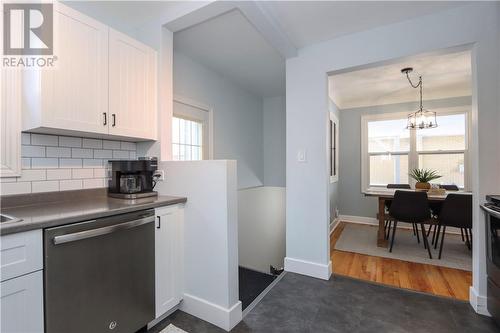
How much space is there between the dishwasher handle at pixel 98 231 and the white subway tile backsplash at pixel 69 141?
2.77 feet

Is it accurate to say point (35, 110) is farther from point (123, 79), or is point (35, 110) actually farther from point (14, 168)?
point (123, 79)

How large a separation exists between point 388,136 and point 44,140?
16.8 ft

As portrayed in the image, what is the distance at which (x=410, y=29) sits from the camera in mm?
2043

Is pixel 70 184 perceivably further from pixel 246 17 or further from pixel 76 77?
pixel 246 17

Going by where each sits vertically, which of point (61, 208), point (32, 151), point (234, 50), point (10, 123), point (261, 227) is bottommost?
point (261, 227)

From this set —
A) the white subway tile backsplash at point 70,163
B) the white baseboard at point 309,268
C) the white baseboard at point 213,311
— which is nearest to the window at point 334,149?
the white baseboard at point 309,268

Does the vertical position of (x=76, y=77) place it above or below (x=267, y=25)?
below

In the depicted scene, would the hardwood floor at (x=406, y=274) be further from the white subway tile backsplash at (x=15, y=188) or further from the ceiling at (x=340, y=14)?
the white subway tile backsplash at (x=15, y=188)

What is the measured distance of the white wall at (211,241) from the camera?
1.67 m

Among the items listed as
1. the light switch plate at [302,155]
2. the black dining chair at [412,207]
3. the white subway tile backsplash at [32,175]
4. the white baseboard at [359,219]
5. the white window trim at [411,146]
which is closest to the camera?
the white subway tile backsplash at [32,175]

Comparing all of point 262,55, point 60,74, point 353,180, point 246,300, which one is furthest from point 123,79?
point 353,180

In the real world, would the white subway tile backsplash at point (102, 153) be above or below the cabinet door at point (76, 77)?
below

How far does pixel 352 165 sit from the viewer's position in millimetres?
4895

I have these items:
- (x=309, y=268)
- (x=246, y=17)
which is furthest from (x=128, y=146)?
(x=309, y=268)
